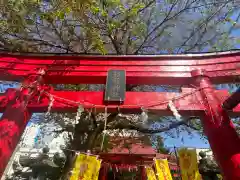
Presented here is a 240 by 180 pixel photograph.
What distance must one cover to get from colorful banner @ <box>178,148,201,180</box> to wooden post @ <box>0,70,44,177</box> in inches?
169

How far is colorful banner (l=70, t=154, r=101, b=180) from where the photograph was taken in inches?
186

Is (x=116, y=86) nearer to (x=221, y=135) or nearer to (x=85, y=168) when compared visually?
(x=85, y=168)

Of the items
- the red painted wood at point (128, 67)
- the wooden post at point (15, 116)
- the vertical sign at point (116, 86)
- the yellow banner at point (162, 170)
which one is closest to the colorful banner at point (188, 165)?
the yellow banner at point (162, 170)

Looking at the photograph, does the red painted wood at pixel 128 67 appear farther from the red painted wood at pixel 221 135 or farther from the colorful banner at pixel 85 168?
the colorful banner at pixel 85 168

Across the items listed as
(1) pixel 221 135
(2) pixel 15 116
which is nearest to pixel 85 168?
(2) pixel 15 116

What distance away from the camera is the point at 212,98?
4383mm

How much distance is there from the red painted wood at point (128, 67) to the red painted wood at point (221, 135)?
0.64 metres

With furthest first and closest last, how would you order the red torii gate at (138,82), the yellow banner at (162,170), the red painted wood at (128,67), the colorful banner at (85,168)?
1. the yellow banner at (162,170)
2. the red painted wood at (128,67)
3. the colorful banner at (85,168)
4. the red torii gate at (138,82)

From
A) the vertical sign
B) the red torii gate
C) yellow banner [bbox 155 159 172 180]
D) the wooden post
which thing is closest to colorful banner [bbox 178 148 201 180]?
yellow banner [bbox 155 159 172 180]

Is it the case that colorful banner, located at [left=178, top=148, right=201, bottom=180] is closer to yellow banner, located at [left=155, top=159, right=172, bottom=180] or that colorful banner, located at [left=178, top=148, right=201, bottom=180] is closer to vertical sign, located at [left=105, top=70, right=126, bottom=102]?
yellow banner, located at [left=155, top=159, right=172, bottom=180]

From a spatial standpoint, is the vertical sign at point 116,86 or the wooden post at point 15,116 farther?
the vertical sign at point 116,86

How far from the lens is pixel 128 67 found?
5.29 meters

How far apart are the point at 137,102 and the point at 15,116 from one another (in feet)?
8.41

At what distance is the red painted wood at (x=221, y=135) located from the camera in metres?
3.54
